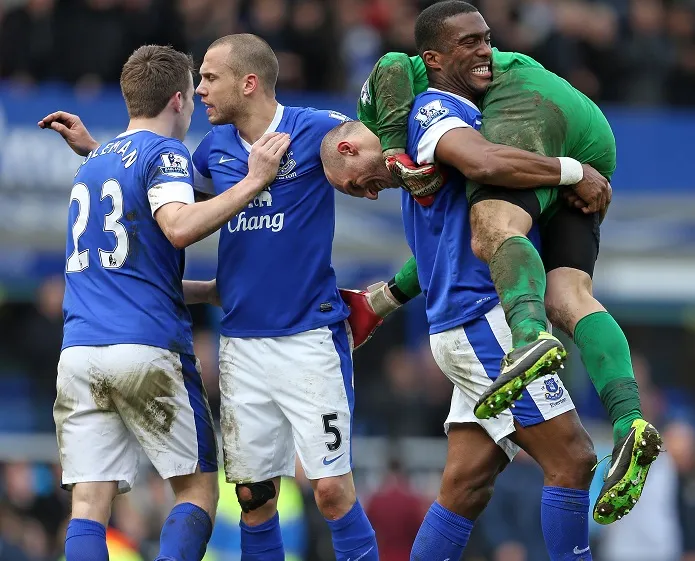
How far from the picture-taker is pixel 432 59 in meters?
6.68

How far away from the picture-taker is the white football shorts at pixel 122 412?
22.0ft

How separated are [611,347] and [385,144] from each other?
1.43 meters

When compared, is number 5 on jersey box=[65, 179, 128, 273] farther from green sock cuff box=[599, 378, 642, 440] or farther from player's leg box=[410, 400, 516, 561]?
green sock cuff box=[599, 378, 642, 440]

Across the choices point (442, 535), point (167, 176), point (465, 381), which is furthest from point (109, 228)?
point (442, 535)

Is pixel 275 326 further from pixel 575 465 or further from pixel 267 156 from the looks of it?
pixel 575 465

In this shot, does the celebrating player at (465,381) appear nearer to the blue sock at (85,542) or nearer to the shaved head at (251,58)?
the shaved head at (251,58)

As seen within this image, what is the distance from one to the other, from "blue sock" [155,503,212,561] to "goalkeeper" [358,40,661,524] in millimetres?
1642

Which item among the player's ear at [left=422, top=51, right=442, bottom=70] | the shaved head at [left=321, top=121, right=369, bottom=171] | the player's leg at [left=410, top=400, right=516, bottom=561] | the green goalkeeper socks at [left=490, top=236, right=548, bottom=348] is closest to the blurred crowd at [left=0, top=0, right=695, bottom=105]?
the shaved head at [left=321, top=121, right=369, bottom=171]

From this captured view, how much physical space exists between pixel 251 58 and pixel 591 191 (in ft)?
6.11

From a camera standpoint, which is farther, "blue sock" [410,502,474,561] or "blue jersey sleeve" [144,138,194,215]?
"blue sock" [410,502,474,561]

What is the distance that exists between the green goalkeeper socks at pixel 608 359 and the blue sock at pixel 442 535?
1.00 m

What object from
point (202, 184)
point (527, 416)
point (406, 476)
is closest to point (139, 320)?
point (202, 184)

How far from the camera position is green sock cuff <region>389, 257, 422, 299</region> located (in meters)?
7.50

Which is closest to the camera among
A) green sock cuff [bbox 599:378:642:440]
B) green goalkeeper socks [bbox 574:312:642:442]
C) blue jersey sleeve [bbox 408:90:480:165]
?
green sock cuff [bbox 599:378:642:440]
